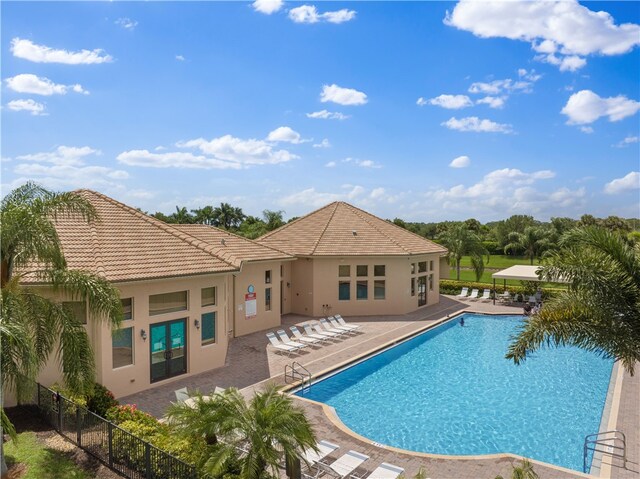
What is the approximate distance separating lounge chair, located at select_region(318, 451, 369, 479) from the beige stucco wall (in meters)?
17.0

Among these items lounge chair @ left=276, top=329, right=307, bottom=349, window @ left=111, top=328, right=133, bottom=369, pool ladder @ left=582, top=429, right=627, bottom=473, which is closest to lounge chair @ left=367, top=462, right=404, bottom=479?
pool ladder @ left=582, top=429, right=627, bottom=473

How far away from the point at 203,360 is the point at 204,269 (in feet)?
11.3

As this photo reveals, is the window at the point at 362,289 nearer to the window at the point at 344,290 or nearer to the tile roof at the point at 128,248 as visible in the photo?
the window at the point at 344,290

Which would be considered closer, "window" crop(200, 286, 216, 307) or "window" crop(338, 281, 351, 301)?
"window" crop(200, 286, 216, 307)

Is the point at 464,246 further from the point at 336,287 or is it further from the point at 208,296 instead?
the point at 208,296

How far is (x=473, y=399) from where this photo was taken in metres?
15.2

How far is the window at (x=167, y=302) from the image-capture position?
14727 mm

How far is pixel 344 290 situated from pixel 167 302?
14099 mm

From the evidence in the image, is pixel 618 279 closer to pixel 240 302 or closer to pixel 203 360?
pixel 203 360

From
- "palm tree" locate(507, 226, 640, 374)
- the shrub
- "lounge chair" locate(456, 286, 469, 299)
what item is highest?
"palm tree" locate(507, 226, 640, 374)

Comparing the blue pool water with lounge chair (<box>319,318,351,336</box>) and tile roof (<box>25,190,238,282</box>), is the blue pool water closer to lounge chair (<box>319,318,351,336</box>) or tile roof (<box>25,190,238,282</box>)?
lounge chair (<box>319,318,351,336</box>)

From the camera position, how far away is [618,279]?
30.0 ft

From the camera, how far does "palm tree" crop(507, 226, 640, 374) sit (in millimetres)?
9141

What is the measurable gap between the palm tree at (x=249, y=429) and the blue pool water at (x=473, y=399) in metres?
5.15
